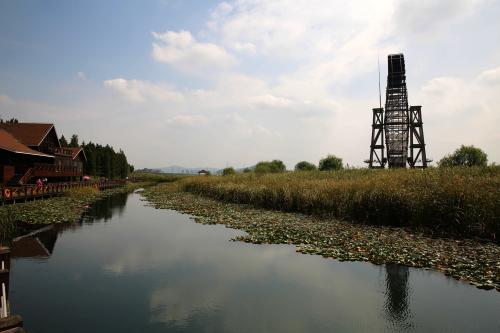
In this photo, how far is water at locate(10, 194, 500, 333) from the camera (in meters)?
7.41

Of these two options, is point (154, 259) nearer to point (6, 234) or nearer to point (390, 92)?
point (6, 234)

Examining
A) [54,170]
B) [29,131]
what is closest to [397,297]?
[54,170]

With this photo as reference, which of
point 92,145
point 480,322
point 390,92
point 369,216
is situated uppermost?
point 390,92

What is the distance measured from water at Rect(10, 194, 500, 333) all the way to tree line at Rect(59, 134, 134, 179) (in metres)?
55.1

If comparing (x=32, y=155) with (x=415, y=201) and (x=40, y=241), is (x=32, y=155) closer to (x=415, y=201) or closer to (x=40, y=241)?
(x=40, y=241)

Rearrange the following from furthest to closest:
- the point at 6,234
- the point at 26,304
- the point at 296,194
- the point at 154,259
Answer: the point at 296,194
the point at 6,234
the point at 154,259
the point at 26,304

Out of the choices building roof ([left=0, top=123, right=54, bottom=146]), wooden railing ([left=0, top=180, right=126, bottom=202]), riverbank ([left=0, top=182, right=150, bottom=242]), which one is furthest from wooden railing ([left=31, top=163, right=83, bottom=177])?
riverbank ([left=0, top=182, right=150, bottom=242])

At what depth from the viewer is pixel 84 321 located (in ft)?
24.2

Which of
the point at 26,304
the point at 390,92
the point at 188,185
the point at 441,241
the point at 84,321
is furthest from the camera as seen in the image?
the point at 390,92

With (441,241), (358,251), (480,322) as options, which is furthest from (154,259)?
(441,241)

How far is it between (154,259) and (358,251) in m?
7.55

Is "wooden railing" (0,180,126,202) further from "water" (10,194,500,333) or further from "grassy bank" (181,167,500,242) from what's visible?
"grassy bank" (181,167,500,242)

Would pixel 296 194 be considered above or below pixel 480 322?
above

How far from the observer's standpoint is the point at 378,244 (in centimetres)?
1312
